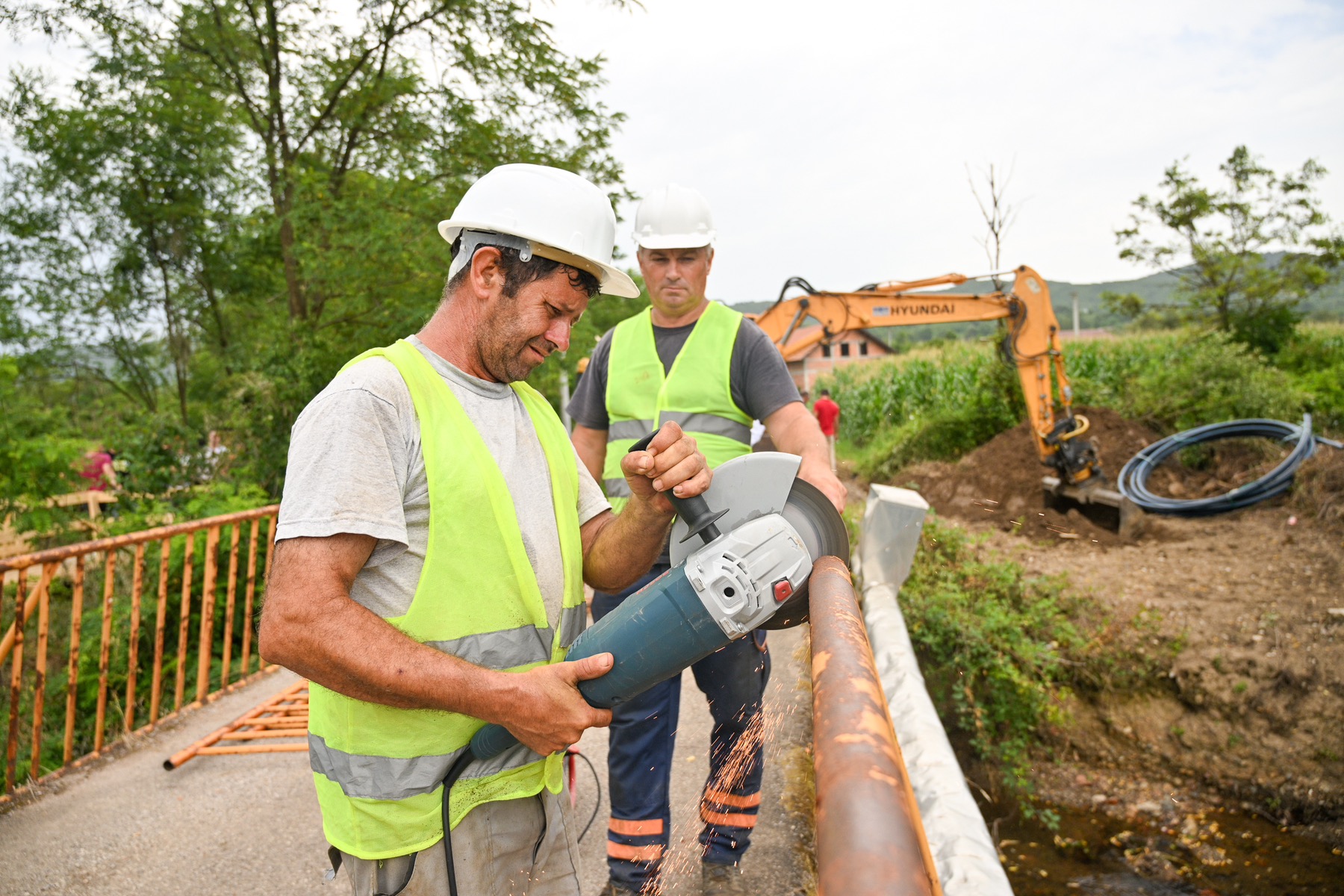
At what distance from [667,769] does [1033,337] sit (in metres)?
7.79

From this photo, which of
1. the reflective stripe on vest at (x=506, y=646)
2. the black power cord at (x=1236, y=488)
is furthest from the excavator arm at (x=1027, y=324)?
the reflective stripe on vest at (x=506, y=646)

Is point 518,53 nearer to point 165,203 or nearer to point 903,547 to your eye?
point 165,203

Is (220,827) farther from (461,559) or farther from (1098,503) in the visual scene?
(1098,503)

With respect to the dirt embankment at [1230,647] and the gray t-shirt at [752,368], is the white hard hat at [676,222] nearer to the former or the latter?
the gray t-shirt at [752,368]

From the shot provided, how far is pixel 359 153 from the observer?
948cm

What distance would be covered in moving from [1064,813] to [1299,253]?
20.7 m

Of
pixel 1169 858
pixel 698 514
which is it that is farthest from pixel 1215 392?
pixel 698 514

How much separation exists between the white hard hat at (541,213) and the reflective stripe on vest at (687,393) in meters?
1.16

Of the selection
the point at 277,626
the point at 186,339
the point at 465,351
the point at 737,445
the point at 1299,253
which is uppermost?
the point at 1299,253

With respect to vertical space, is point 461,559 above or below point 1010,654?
above

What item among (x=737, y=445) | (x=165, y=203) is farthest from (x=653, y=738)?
(x=165, y=203)

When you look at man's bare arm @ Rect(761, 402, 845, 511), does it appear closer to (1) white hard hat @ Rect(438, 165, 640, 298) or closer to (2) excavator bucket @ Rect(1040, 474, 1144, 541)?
(1) white hard hat @ Rect(438, 165, 640, 298)

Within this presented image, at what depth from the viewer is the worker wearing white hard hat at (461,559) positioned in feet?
4.29

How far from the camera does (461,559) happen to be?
4.79ft
